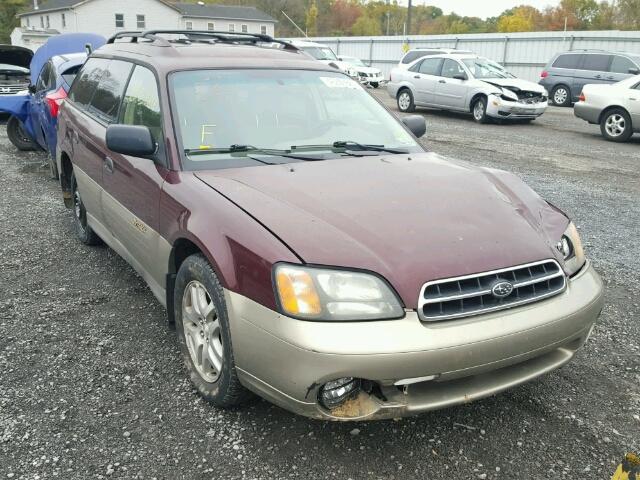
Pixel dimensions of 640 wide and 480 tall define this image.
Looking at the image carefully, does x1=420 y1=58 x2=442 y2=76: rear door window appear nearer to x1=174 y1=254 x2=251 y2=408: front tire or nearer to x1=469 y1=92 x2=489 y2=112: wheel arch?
x1=469 y1=92 x2=489 y2=112: wheel arch

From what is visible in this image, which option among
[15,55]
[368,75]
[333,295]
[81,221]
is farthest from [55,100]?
[368,75]

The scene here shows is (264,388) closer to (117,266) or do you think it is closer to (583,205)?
(117,266)

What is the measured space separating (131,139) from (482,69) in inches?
561

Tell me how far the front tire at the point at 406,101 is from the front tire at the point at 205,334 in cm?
1507

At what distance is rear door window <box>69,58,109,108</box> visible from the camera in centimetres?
488

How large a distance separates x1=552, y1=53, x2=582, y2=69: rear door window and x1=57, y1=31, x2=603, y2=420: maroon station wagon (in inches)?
710

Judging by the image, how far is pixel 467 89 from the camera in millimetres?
15430

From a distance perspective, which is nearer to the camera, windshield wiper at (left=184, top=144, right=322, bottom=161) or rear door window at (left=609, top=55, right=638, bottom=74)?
windshield wiper at (left=184, top=144, right=322, bottom=161)

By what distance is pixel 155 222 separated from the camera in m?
3.39

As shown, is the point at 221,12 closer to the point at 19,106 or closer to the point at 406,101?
the point at 406,101

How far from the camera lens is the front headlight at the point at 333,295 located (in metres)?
2.39


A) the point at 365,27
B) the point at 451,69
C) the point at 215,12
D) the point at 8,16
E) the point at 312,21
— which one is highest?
the point at 312,21

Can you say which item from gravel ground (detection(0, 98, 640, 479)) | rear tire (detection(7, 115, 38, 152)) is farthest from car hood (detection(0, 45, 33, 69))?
gravel ground (detection(0, 98, 640, 479))

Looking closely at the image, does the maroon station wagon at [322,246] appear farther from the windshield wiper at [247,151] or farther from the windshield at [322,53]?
the windshield at [322,53]
